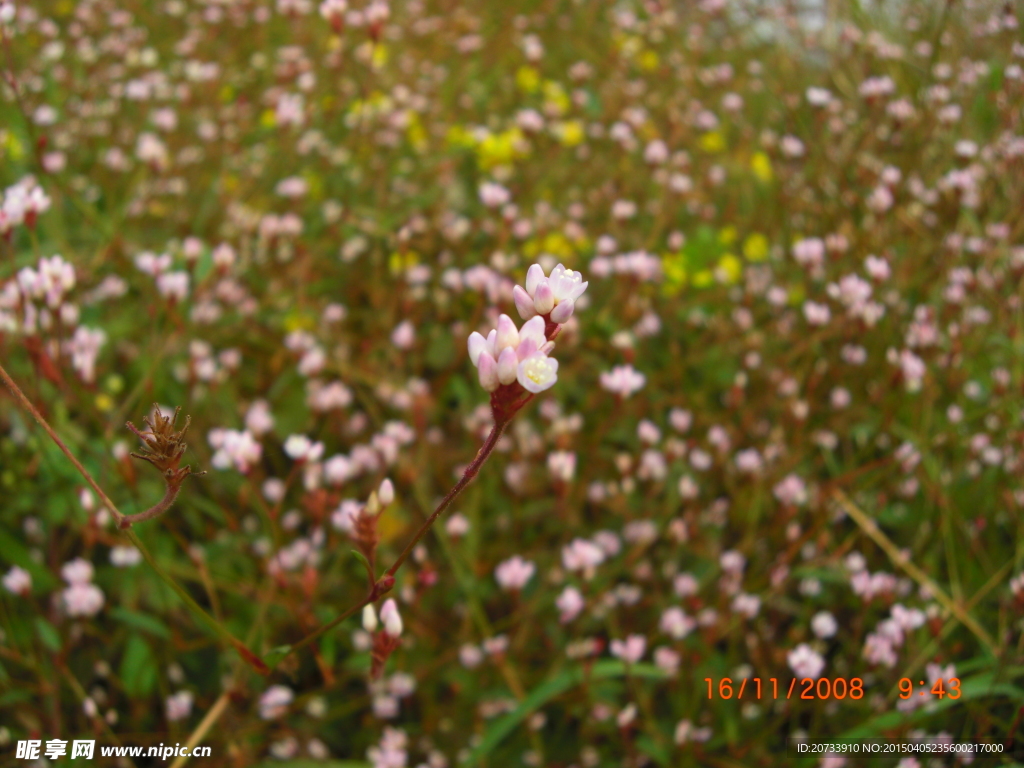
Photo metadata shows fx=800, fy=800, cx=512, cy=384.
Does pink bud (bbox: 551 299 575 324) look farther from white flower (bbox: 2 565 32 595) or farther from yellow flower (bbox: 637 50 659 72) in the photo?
yellow flower (bbox: 637 50 659 72)

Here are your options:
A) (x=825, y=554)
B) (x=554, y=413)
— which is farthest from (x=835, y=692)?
(x=554, y=413)

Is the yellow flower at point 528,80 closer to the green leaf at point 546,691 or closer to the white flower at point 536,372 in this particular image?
the green leaf at point 546,691

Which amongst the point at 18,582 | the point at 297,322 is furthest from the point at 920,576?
the point at 18,582

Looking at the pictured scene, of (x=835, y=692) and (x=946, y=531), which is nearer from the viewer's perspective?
(x=835, y=692)

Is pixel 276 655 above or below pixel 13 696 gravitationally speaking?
above

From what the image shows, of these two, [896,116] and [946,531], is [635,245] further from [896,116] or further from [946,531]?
[946,531]

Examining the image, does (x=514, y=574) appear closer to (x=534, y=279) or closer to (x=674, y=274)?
(x=534, y=279)
